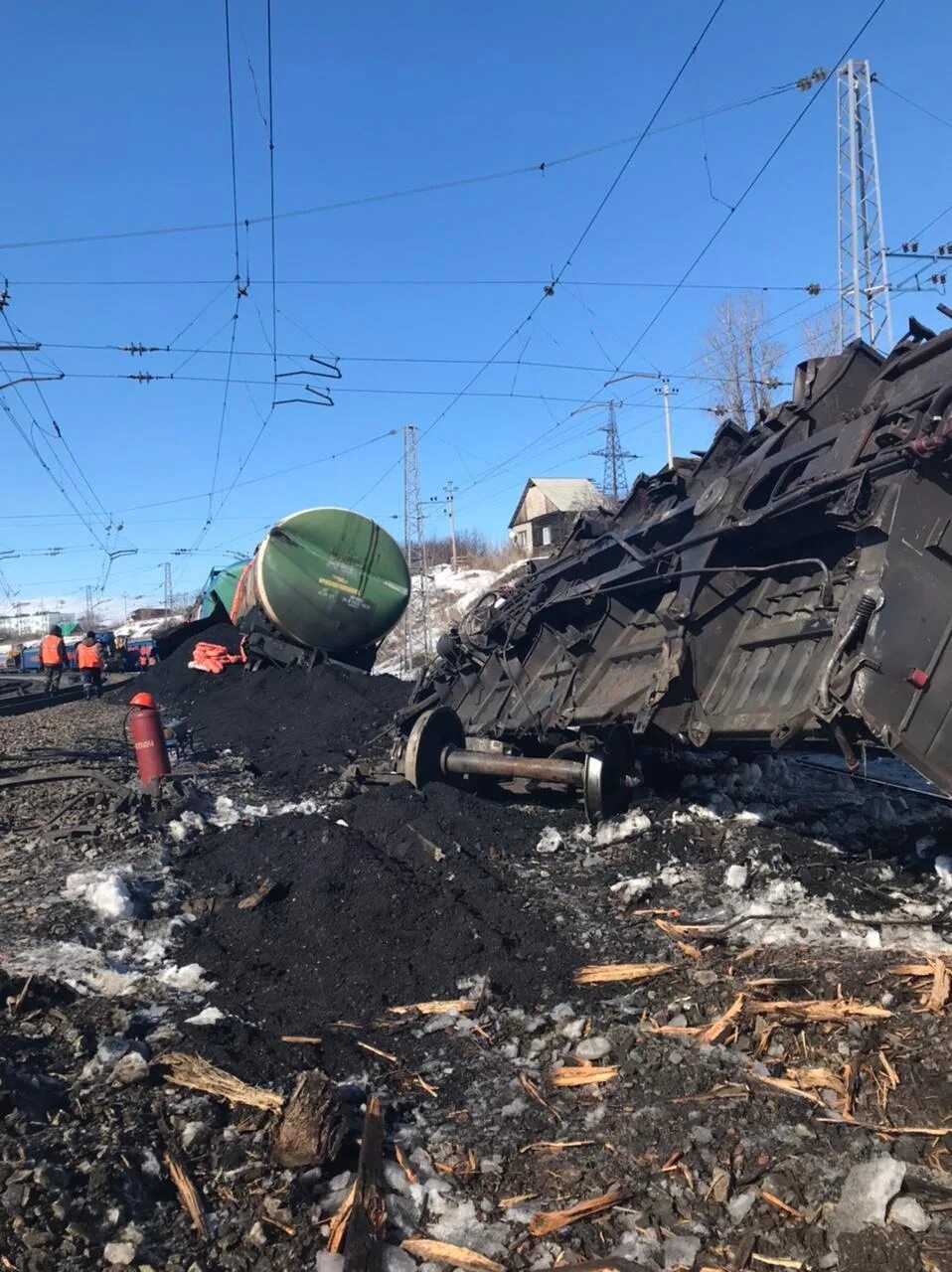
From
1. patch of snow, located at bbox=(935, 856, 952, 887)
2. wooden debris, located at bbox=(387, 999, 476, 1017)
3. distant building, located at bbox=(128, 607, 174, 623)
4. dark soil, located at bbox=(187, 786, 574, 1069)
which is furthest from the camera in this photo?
distant building, located at bbox=(128, 607, 174, 623)

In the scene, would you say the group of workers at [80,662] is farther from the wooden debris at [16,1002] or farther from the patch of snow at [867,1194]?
the patch of snow at [867,1194]

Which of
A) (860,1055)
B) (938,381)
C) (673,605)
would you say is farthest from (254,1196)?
(938,381)

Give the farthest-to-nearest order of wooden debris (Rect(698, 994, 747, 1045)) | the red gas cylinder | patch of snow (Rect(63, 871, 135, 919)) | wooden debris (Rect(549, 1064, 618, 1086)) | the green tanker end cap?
the green tanker end cap < the red gas cylinder < patch of snow (Rect(63, 871, 135, 919)) < wooden debris (Rect(698, 994, 747, 1045)) < wooden debris (Rect(549, 1064, 618, 1086))

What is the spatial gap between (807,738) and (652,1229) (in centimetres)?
247

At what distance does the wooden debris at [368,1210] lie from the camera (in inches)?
97.5

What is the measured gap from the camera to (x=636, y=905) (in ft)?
17.3

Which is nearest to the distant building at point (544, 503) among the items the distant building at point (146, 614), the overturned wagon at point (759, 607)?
the distant building at point (146, 614)

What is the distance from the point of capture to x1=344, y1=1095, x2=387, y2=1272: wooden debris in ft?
8.13

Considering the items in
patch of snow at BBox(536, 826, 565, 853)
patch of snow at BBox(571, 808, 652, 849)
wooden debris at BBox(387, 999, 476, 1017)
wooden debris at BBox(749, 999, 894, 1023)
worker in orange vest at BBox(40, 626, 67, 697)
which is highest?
wooden debris at BBox(749, 999, 894, 1023)

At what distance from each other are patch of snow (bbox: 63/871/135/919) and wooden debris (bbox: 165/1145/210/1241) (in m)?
2.47

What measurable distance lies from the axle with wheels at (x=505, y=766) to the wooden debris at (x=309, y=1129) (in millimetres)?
3639

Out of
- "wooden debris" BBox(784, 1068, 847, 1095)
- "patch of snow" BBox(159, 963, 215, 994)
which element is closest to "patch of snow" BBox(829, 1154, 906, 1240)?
"wooden debris" BBox(784, 1068, 847, 1095)

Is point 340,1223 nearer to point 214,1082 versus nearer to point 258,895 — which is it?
point 214,1082

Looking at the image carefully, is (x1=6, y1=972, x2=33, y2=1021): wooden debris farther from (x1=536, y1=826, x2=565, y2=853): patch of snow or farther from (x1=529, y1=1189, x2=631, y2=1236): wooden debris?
(x1=536, y1=826, x2=565, y2=853): patch of snow
